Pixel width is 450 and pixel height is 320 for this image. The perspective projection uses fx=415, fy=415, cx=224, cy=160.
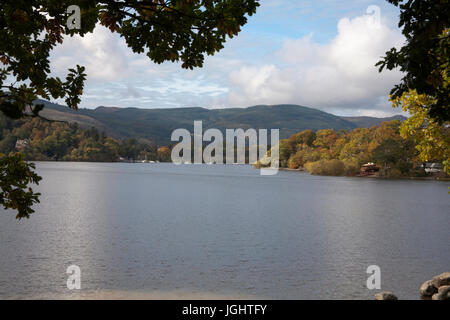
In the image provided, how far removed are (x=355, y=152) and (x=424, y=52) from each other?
122 m

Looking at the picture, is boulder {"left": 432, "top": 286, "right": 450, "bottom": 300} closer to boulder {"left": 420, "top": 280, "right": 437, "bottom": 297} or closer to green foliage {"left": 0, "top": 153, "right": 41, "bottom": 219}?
boulder {"left": 420, "top": 280, "right": 437, "bottom": 297}

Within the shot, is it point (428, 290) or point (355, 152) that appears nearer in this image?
point (428, 290)

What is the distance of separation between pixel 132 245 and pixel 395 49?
72.4ft

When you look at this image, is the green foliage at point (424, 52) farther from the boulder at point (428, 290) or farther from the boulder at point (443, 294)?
the boulder at point (428, 290)

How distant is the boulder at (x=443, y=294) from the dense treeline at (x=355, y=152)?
63.2 meters

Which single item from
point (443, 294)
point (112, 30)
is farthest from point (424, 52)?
point (443, 294)

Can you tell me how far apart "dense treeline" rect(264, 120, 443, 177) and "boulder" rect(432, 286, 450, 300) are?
2489 inches

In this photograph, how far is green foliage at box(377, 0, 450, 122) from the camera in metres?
6.80

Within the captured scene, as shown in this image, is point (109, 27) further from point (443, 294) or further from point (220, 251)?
point (220, 251)

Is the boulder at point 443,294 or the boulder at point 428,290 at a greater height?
the boulder at point 443,294

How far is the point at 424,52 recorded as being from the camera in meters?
6.81

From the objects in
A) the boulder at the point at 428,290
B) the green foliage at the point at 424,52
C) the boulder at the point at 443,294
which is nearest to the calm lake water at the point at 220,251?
the boulder at the point at 428,290

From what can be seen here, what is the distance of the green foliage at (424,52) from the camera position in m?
6.80
